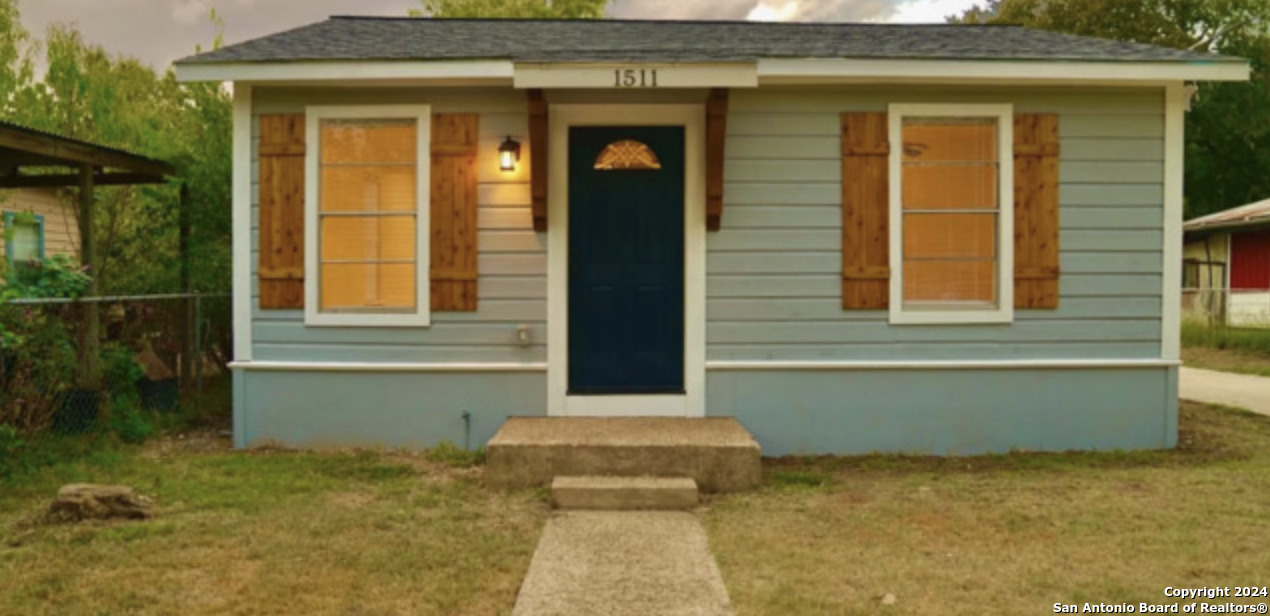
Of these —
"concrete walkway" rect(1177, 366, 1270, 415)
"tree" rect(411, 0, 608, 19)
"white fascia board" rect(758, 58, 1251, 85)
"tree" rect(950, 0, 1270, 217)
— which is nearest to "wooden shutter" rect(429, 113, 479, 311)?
"white fascia board" rect(758, 58, 1251, 85)

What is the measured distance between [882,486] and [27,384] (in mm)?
5076

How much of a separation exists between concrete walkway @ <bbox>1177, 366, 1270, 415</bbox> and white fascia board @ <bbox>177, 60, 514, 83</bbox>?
7.07 meters

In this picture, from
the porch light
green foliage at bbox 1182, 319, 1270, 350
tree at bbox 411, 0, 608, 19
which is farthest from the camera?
tree at bbox 411, 0, 608, 19

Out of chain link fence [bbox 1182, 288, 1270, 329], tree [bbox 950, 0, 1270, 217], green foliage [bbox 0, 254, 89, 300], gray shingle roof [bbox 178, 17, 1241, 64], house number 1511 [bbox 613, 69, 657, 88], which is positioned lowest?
chain link fence [bbox 1182, 288, 1270, 329]

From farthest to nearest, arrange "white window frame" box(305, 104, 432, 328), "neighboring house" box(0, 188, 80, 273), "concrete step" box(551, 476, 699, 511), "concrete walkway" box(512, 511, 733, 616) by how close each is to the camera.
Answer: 1. "neighboring house" box(0, 188, 80, 273)
2. "white window frame" box(305, 104, 432, 328)
3. "concrete step" box(551, 476, 699, 511)
4. "concrete walkway" box(512, 511, 733, 616)

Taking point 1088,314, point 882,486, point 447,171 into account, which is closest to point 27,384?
point 447,171

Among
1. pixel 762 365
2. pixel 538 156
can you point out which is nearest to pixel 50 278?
pixel 538 156

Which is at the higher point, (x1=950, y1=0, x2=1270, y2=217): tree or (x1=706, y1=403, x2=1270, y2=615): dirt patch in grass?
(x1=950, y1=0, x2=1270, y2=217): tree

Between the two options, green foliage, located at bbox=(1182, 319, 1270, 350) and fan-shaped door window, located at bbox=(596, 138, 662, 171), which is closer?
fan-shaped door window, located at bbox=(596, 138, 662, 171)

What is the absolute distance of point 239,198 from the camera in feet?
18.7

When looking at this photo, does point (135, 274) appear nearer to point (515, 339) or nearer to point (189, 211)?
point (189, 211)

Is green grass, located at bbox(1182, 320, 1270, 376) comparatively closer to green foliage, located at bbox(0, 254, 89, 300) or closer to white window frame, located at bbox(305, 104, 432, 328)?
white window frame, located at bbox(305, 104, 432, 328)

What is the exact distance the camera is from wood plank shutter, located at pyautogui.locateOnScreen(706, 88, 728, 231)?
540 centimetres

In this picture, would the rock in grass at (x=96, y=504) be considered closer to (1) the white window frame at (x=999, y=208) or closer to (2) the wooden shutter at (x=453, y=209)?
(2) the wooden shutter at (x=453, y=209)
